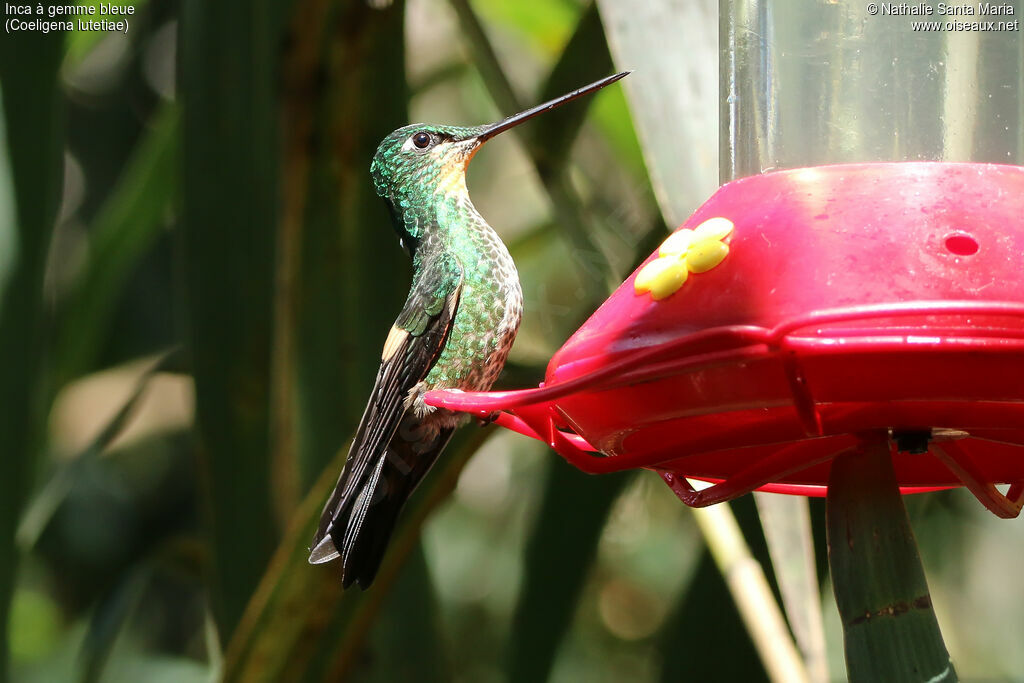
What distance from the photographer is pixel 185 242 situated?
2.76 m

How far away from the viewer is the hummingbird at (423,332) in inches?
78.2

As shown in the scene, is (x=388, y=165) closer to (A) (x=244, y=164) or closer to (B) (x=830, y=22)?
(A) (x=244, y=164)

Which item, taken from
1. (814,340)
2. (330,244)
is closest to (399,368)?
(330,244)

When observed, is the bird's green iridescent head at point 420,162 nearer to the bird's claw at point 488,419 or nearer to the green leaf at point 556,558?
the bird's claw at point 488,419

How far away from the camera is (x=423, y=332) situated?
7.38 ft

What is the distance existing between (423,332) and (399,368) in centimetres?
11

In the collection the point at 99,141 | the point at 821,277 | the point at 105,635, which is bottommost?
the point at 105,635

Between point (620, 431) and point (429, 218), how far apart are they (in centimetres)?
116

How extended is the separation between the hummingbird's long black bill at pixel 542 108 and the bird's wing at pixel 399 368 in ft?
0.82

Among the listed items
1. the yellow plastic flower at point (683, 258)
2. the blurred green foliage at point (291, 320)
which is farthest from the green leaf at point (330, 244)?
the yellow plastic flower at point (683, 258)

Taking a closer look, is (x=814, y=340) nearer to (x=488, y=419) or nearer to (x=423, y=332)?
(x=488, y=419)

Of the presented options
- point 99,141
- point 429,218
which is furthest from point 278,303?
point 99,141

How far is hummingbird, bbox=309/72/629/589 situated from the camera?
6.51ft

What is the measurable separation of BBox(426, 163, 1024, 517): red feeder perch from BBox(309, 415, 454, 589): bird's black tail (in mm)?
485
